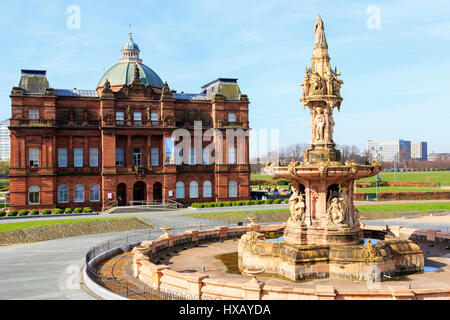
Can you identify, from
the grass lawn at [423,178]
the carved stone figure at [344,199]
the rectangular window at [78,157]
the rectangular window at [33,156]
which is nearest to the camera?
the carved stone figure at [344,199]

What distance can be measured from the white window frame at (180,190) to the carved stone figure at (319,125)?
40703 millimetres

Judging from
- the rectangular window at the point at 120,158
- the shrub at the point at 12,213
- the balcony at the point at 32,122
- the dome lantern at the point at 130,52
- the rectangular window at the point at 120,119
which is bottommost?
the shrub at the point at 12,213

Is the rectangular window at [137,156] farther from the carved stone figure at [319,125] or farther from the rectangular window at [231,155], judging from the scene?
the carved stone figure at [319,125]

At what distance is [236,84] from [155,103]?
1341 cm

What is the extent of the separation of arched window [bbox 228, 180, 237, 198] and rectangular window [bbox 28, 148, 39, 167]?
2694cm

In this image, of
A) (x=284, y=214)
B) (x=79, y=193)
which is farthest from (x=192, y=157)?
(x=284, y=214)

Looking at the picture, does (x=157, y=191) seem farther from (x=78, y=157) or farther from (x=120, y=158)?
(x=78, y=157)

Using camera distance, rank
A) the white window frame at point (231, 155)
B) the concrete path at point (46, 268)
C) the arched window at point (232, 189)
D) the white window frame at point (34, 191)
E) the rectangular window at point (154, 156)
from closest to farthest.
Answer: the concrete path at point (46, 268) < the white window frame at point (34, 191) < the rectangular window at point (154, 156) < the arched window at point (232, 189) < the white window frame at point (231, 155)

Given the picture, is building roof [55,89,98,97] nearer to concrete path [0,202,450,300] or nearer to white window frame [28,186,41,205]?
white window frame [28,186,41,205]

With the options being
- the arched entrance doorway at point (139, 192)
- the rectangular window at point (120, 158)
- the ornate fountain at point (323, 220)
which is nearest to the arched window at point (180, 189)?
the arched entrance doorway at point (139, 192)

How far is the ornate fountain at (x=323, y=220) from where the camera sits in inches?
716

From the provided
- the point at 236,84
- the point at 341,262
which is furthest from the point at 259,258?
the point at 236,84

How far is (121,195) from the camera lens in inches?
2335

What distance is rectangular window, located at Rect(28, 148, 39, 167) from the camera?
54562 mm
